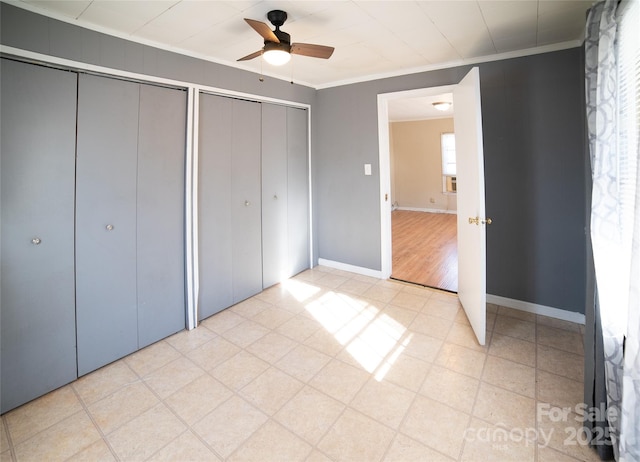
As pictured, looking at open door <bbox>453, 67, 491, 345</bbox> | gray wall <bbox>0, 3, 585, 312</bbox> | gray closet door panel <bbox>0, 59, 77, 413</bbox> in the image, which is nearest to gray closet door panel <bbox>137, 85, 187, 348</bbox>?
gray wall <bbox>0, 3, 585, 312</bbox>

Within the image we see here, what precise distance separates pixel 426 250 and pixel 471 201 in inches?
98.6

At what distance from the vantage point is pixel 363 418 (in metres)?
1.71

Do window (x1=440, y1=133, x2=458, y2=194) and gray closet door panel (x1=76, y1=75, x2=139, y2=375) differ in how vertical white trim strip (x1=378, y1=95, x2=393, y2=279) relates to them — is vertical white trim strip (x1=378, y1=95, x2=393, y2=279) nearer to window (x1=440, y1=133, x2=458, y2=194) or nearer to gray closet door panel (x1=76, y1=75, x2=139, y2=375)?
gray closet door panel (x1=76, y1=75, x2=139, y2=375)

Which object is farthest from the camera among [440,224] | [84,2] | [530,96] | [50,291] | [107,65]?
[440,224]

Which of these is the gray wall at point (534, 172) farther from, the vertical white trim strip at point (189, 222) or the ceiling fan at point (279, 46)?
the vertical white trim strip at point (189, 222)

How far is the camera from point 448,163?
7723 millimetres

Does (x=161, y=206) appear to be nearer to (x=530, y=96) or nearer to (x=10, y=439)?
(x=10, y=439)

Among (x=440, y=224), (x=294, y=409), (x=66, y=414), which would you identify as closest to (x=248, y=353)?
(x=294, y=409)

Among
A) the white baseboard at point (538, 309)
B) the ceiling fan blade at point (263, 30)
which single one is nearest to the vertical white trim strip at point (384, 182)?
the white baseboard at point (538, 309)

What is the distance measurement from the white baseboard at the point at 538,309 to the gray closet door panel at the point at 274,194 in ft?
Result: 7.39

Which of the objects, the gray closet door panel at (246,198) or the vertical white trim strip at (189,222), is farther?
the gray closet door panel at (246,198)

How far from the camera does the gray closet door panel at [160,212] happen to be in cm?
233

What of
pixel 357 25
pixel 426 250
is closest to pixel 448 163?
pixel 426 250

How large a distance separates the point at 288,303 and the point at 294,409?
1.42 metres
